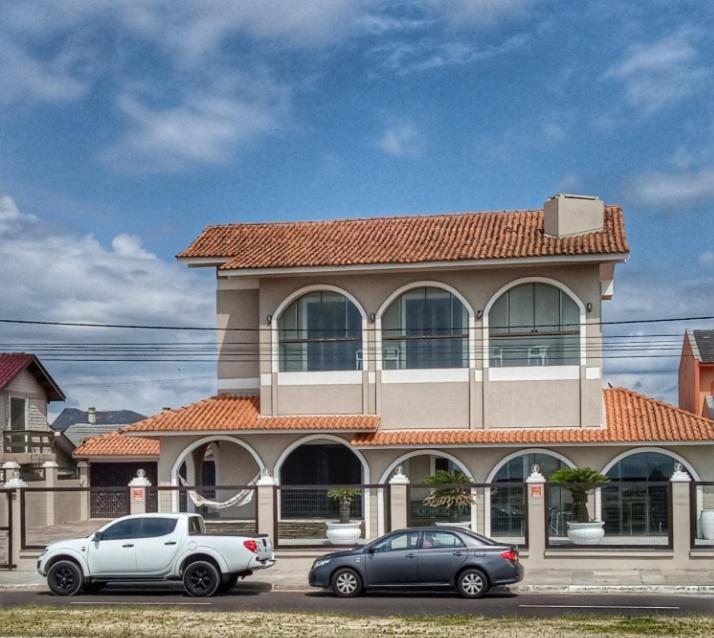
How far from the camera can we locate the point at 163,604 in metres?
20.5

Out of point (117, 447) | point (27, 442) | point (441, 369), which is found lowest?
point (117, 447)

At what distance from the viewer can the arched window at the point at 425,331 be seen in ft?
103

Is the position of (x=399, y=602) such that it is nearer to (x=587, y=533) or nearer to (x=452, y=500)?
(x=452, y=500)

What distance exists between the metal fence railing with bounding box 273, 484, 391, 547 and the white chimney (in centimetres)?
997

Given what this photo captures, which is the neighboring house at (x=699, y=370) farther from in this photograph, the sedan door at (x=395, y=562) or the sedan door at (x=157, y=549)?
the sedan door at (x=157, y=549)

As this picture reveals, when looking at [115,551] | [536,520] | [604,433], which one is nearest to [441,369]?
[604,433]

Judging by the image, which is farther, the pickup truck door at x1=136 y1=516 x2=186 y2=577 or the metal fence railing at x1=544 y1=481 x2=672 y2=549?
the metal fence railing at x1=544 y1=481 x2=672 y2=549

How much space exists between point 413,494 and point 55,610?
9391 mm

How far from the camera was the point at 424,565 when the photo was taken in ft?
68.5

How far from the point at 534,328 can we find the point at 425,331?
10.0 feet

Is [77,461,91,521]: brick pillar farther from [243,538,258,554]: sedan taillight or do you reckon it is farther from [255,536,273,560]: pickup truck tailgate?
[243,538,258,554]: sedan taillight

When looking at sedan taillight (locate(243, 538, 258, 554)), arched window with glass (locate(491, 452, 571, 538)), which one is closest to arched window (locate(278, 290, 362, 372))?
arched window with glass (locate(491, 452, 571, 538))

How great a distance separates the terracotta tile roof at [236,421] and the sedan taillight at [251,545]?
30.4 feet

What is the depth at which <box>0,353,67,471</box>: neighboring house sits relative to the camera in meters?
41.5
